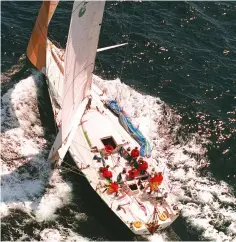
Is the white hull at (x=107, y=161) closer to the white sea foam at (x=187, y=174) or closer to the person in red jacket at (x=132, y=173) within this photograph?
the person in red jacket at (x=132, y=173)

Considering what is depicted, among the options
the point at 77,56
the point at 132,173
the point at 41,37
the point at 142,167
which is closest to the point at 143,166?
the point at 142,167

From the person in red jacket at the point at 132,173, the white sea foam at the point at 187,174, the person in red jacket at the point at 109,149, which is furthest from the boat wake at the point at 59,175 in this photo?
the person in red jacket at the point at 109,149

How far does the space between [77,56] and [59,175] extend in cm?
788

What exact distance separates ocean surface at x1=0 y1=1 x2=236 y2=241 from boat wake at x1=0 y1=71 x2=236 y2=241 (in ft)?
0.21

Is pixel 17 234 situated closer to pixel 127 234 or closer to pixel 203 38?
pixel 127 234

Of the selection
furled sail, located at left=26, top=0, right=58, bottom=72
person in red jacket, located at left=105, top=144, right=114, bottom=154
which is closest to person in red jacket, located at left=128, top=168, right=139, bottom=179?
person in red jacket, located at left=105, top=144, right=114, bottom=154

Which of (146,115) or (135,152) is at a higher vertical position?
(146,115)

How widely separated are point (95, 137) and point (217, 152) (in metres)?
8.84

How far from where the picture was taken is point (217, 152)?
2784 cm

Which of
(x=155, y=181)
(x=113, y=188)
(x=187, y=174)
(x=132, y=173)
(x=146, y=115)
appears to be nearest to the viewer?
(x=113, y=188)

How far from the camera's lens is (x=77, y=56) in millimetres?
21484

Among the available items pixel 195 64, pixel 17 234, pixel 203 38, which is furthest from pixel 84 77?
pixel 203 38

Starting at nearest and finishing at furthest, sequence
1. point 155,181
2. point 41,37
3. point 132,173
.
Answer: point 155,181, point 132,173, point 41,37

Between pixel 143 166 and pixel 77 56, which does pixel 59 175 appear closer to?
pixel 143 166
